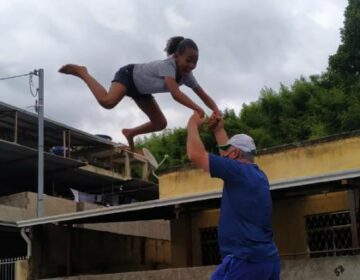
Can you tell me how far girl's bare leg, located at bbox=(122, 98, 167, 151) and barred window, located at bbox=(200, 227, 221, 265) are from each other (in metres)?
10.1

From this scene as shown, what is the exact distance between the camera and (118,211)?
1375cm

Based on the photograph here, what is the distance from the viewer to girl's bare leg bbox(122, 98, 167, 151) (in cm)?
541

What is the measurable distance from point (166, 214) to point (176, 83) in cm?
1022

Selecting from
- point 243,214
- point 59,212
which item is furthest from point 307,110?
point 243,214

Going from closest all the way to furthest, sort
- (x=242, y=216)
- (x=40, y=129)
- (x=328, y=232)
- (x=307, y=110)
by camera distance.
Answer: (x=242, y=216) < (x=328, y=232) < (x=40, y=129) < (x=307, y=110)

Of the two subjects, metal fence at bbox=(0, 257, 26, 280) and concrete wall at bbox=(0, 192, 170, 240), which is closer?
metal fence at bbox=(0, 257, 26, 280)

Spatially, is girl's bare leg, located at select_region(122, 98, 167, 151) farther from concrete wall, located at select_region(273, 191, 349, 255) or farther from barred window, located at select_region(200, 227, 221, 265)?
barred window, located at select_region(200, 227, 221, 265)

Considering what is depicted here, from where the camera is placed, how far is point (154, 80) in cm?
507

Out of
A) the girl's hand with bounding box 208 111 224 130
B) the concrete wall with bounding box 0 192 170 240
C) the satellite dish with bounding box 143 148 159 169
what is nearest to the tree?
the concrete wall with bounding box 0 192 170 240

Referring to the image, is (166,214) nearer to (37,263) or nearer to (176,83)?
(37,263)

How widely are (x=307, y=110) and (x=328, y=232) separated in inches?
750

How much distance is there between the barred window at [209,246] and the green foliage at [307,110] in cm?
1119

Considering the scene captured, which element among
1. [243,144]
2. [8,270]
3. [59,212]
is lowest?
[243,144]

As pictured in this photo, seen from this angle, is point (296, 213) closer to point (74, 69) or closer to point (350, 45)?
point (74, 69)
